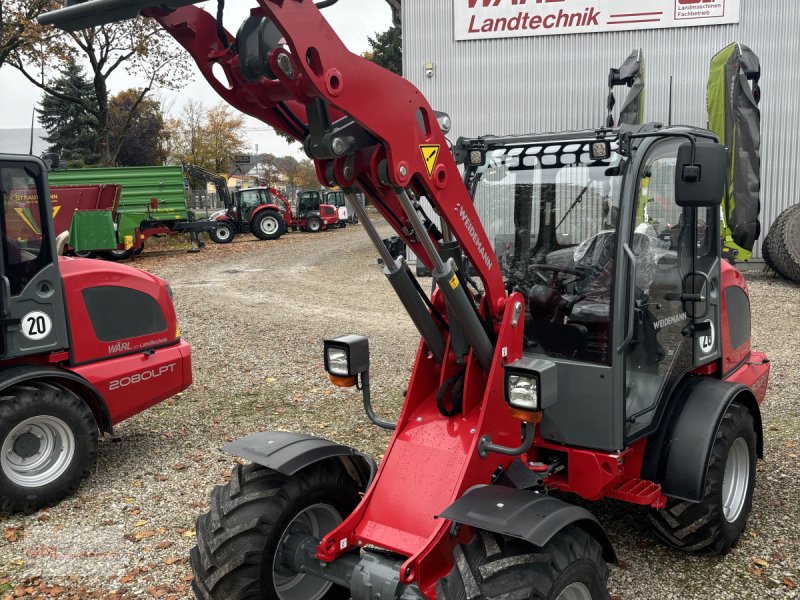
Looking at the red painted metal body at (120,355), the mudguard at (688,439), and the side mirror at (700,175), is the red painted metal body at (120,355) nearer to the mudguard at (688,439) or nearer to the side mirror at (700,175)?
the mudguard at (688,439)

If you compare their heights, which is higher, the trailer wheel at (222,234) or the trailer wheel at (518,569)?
the trailer wheel at (222,234)

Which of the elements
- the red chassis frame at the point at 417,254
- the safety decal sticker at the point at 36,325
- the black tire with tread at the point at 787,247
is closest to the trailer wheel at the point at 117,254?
the safety decal sticker at the point at 36,325

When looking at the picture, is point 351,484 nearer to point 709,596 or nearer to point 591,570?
point 591,570

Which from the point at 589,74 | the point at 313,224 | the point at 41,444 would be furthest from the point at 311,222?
the point at 41,444

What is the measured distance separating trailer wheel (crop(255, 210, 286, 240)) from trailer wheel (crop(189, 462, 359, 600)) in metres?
23.7

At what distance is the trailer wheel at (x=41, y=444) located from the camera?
16.0 feet

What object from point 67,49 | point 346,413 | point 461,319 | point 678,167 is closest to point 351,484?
point 461,319

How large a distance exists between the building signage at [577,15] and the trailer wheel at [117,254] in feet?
36.1

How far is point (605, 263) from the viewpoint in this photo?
3.62 m

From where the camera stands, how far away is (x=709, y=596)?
3.69 m

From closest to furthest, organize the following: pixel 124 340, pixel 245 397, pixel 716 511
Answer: pixel 716 511 → pixel 124 340 → pixel 245 397

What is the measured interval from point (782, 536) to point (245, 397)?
204 inches

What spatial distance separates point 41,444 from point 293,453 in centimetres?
274

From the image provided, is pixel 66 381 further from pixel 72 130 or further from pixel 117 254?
pixel 72 130
